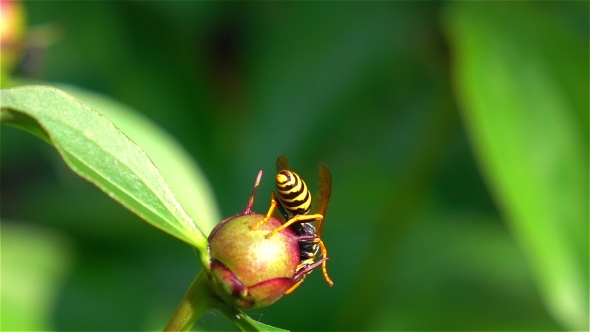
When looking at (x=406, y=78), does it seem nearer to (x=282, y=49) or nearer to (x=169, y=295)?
(x=282, y=49)

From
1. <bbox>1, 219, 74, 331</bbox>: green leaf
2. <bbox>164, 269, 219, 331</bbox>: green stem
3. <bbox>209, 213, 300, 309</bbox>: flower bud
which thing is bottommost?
<bbox>1, 219, 74, 331</bbox>: green leaf

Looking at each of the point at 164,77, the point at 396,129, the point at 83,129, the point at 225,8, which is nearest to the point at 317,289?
the point at 396,129

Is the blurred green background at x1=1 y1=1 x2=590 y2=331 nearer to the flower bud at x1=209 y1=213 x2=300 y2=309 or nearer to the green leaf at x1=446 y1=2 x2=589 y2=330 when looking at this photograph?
the green leaf at x1=446 y1=2 x2=589 y2=330

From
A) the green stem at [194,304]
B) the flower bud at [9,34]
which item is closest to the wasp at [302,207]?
the green stem at [194,304]

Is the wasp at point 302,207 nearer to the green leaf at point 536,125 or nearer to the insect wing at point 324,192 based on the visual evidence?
the insect wing at point 324,192

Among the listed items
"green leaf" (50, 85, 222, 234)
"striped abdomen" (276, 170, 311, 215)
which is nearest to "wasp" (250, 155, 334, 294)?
"striped abdomen" (276, 170, 311, 215)

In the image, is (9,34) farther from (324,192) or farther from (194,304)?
(194,304)

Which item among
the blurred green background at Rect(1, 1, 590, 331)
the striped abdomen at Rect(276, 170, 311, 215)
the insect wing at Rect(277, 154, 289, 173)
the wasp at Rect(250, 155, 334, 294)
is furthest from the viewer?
the blurred green background at Rect(1, 1, 590, 331)
